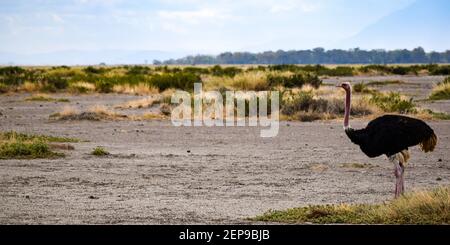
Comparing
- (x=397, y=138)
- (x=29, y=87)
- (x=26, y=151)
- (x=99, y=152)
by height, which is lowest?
(x=29, y=87)

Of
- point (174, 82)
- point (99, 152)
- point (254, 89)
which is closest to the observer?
point (99, 152)

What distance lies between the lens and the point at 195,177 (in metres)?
16.2

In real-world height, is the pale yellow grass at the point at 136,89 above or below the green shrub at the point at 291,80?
below

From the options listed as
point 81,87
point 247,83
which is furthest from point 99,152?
point 81,87

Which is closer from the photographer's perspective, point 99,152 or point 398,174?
point 398,174

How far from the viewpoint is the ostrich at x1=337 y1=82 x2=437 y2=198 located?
499 inches

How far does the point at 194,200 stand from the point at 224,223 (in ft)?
7.70

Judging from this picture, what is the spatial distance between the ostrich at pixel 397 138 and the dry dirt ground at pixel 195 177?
2.18 ft

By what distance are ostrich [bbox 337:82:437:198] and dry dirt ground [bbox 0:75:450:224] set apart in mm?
665

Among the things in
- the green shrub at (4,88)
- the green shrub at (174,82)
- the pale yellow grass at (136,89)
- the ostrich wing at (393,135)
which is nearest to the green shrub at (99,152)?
the ostrich wing at (393,135)

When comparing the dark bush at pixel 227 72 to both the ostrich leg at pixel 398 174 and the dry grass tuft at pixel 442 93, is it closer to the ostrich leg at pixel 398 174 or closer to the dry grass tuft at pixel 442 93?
the dry grass tuft at pixel 442 93

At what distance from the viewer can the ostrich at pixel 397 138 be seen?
41.6 ft

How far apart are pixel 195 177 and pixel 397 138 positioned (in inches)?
187

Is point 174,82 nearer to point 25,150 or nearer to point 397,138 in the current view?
point 25,150
